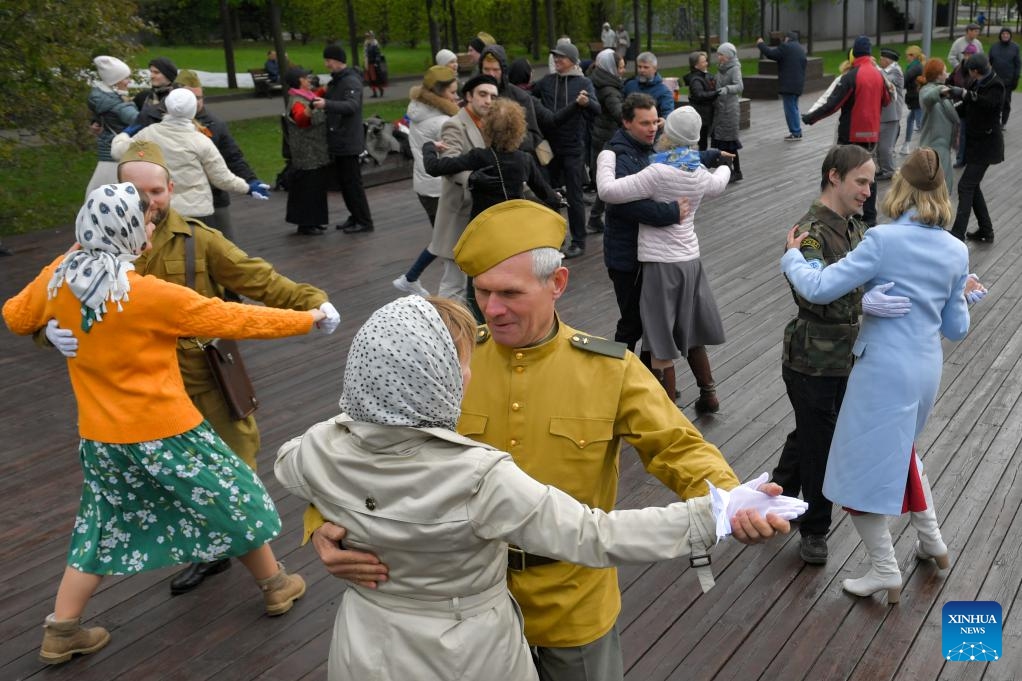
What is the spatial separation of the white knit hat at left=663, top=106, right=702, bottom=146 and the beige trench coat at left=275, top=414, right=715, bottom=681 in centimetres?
383

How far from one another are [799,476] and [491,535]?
10.2ft

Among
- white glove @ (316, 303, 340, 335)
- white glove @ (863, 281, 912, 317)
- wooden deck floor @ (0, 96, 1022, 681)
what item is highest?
white glove @ (316, 303, 340, 335)

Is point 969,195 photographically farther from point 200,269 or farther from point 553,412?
point 553,412

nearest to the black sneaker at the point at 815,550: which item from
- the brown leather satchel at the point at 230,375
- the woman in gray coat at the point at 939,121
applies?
the brown leather satchel at the point at 230,375

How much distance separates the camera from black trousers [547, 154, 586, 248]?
1016 cm

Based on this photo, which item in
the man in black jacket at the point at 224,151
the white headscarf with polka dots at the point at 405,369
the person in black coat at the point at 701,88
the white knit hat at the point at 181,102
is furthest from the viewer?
the person in black coat at the point at 701,88

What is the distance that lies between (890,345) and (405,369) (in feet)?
8.54

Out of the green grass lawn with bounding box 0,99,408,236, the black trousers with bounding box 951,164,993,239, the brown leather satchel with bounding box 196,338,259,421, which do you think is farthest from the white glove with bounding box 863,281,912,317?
the green grass lawn with bounding box 0,99,408,236

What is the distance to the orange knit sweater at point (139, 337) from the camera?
3.51 metres

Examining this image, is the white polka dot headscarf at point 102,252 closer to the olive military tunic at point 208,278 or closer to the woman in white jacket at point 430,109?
the olive military tunic at point 208,278

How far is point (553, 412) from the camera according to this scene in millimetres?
2580

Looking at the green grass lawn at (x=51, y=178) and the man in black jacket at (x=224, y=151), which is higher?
the man in black jacket at (x=224, y=151)

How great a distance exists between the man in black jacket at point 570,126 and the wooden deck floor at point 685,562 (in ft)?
4.55

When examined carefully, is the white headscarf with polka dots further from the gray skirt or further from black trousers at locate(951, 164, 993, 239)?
black trousers at locate(951, 164, 993, 239)
